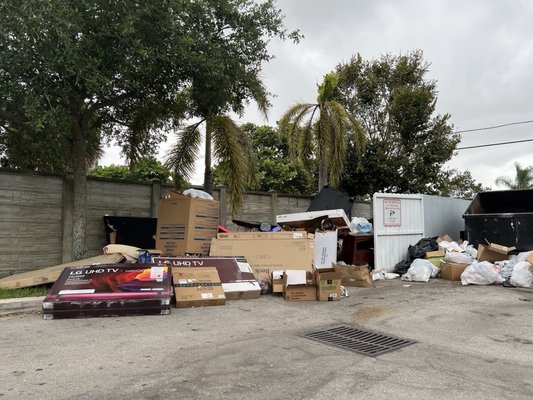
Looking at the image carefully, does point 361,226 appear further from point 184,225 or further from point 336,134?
point 184,225

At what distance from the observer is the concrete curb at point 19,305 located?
5.99 m

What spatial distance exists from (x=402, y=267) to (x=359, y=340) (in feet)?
20.7

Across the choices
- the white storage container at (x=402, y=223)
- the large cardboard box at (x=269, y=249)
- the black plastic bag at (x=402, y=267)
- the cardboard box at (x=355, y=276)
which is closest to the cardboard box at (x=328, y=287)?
the large cardboard box at (x=269, y=249)

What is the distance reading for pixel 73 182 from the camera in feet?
28.3

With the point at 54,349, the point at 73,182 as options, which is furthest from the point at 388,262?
the point at 54,349

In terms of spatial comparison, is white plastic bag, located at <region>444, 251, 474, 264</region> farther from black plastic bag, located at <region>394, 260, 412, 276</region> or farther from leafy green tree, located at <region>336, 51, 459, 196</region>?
leafy green tree, located at <region>336, 51, 459, 196</region>

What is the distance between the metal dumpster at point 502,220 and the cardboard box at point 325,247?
4.09 meters

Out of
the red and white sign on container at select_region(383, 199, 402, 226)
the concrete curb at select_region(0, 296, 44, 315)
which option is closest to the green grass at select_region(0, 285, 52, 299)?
the concrete curb at select_region(0, 296, 44, 315)

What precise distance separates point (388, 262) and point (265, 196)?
406 centimetres

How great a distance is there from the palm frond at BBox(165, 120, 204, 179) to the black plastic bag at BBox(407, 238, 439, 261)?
621cm

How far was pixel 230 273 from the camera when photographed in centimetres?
736

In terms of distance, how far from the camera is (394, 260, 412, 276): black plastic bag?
10453mm

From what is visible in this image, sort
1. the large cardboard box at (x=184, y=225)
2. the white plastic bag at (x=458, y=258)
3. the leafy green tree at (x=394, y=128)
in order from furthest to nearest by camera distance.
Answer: the leafy green tree at (x=394, y=128), the white plastic bag at (x=458, y=258), the large cardboard box at (x=184, y=225)

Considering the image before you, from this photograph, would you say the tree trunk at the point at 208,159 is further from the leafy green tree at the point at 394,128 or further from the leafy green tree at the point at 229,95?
the leafy green tree at the point at 394,128
